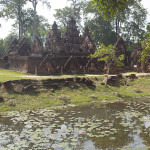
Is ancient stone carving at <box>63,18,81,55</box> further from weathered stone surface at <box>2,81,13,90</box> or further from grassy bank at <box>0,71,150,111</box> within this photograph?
weathered stone surface at <box>2,81,13,90</box>

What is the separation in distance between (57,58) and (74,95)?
41.5 feet

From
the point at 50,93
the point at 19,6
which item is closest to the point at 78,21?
the point at 19,6

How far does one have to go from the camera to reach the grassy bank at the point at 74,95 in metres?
16.3

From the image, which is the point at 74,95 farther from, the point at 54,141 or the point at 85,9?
the point at 85,9

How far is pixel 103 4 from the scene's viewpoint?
11.4 meters

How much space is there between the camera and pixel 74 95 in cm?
1966

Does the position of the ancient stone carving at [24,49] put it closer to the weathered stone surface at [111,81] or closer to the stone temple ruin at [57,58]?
the stone temple ruin at [57,58]

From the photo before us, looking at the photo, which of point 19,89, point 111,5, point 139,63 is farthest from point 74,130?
point 139,63

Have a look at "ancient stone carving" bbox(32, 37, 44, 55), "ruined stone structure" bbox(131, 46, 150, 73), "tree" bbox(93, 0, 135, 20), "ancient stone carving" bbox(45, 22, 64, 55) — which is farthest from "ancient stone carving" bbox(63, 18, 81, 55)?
"tree" bbox(93, 0, 135, 20)

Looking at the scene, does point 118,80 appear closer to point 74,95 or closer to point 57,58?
point 74,95

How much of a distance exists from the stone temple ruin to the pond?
1484 cm

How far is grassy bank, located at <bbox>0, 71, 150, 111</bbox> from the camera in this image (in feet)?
53.6

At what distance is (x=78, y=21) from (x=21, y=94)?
175 feet

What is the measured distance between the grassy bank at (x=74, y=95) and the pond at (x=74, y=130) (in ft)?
5.95
